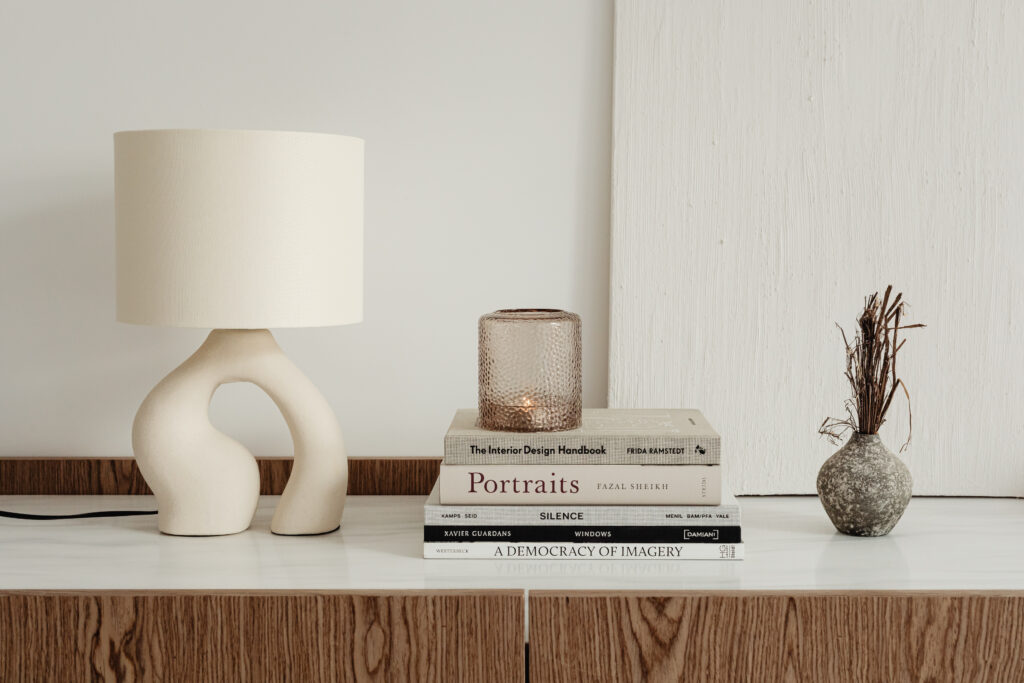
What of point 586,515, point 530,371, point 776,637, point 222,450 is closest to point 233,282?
point 222,450

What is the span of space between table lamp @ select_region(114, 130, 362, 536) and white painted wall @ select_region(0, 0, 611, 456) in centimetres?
21

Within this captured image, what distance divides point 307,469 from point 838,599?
58 cm

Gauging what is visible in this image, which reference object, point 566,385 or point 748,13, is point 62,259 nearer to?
point 566,385

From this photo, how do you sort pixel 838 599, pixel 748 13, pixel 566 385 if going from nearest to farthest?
pixel 838 599, pixel 566 385, pixel 748 13

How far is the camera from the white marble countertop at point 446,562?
89cm

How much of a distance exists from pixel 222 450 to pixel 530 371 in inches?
14.4

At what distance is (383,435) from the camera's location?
4.32 feet

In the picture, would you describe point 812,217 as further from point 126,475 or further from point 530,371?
point 126,475

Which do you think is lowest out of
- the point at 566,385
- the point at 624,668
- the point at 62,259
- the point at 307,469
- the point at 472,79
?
the point at 624,668

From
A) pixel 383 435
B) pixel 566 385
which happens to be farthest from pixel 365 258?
pixel 566 385

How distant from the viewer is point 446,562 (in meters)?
0.97

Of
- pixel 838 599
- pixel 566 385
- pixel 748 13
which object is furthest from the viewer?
pixel 748 13

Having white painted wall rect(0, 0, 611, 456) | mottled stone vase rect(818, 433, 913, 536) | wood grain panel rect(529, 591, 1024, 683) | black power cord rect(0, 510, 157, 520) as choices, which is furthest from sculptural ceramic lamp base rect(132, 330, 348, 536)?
mottled stone vase rect(818, 433, 913, 536)

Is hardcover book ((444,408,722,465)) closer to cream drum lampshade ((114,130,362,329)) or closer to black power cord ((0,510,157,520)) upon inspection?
cream drum lampshade ((114,130,362,329))
